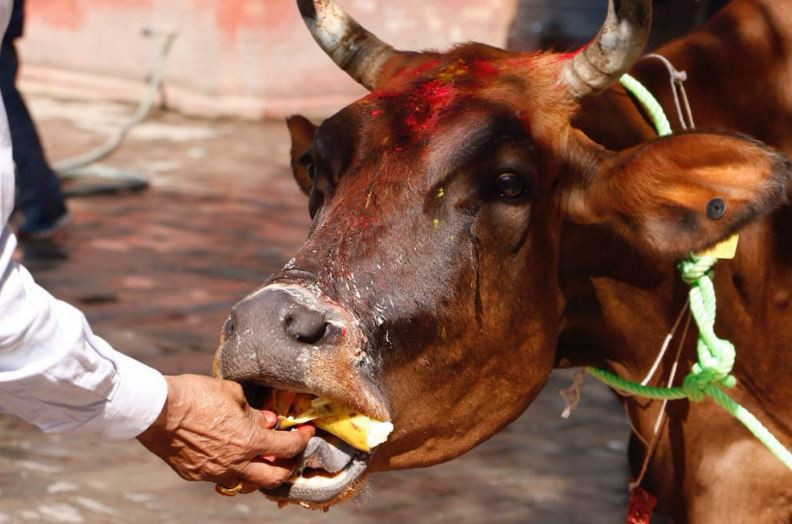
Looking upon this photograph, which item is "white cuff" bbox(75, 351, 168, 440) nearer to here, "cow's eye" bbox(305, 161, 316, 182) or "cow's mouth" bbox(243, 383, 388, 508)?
"cow's mouth" bbox(243, 383, 388, 508)

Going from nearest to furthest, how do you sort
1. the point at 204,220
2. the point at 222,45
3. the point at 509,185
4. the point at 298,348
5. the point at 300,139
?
the point at 298,348 → the point at 509,185 → the point at 300,139 → the point at 204,220 → the point at 222,45

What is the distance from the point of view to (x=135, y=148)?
1108 cm

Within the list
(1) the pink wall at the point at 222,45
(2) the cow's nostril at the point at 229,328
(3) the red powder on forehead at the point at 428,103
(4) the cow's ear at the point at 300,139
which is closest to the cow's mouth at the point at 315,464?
(2) the cow's nostril at the point at 229,328

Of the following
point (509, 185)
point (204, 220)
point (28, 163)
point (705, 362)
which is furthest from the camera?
point (204, 220)

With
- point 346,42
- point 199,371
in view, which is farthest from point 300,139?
point 199,371

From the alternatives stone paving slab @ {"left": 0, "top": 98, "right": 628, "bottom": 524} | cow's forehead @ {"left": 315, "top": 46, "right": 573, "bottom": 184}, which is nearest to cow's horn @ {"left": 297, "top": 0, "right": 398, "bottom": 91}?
cow's forehead @ {"left": 315, "top": 46, "right": 573, "bottom": 184}

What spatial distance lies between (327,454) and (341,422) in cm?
9

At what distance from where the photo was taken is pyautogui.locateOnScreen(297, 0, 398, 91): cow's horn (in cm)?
349

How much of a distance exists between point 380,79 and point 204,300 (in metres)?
3.84

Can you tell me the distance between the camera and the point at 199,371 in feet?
19.7

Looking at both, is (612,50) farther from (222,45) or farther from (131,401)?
(222,45)

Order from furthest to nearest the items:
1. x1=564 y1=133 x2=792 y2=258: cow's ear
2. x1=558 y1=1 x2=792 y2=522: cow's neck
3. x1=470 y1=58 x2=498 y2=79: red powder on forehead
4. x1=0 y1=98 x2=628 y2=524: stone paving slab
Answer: x1=0 y1=98 x2=628 y2=524: stone paving slab < x1=558 y1=1 x2=792 y2=522: cow's neck < x1=470 y1=58 x2=498 y2=79: red powder on forehead < x1=564 y1=133 x2=792 y2=258: cow's ear

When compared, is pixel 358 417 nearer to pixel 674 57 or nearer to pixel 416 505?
pixel 674 57

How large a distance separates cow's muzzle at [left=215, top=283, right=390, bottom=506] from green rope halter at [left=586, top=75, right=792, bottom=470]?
0.85 metres
